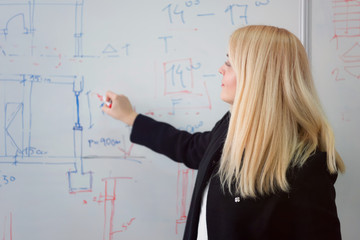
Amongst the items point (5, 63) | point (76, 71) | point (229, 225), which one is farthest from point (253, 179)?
point (5, 63)

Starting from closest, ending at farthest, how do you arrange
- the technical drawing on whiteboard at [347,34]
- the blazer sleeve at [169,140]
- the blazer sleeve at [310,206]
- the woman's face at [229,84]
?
the blazer sleeve at [310,206] → the woman's face at [229,84] → the blazer sleeve at [169,140] → the technical drawing on whiteboard at [347,34]

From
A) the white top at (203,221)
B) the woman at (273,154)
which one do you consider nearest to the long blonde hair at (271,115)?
the woman at (273,154)

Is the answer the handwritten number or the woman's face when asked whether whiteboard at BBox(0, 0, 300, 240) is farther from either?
the woman's face

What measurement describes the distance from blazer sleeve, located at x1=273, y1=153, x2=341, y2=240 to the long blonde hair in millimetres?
34

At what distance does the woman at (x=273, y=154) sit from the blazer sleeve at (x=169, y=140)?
249 millimetres

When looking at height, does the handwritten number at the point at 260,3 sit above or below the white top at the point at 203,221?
above

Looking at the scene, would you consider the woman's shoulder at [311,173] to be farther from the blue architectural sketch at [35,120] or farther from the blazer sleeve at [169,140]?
the blue architectural sketch at [35,120]

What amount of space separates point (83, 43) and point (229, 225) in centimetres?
88

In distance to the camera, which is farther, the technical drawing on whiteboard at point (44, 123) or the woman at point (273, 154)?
the technical drawing on whiteboard at point (44, 123)

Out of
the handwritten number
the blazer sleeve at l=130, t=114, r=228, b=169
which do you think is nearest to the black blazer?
the blazer sleeve at l=130, t=114, r=228, b=169

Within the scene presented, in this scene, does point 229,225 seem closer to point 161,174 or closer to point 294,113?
point 294,113

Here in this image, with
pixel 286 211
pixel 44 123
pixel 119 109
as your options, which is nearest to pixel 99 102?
pixel 119 109

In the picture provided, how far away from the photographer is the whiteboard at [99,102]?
55.0 inches

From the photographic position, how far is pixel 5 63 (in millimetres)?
1392
